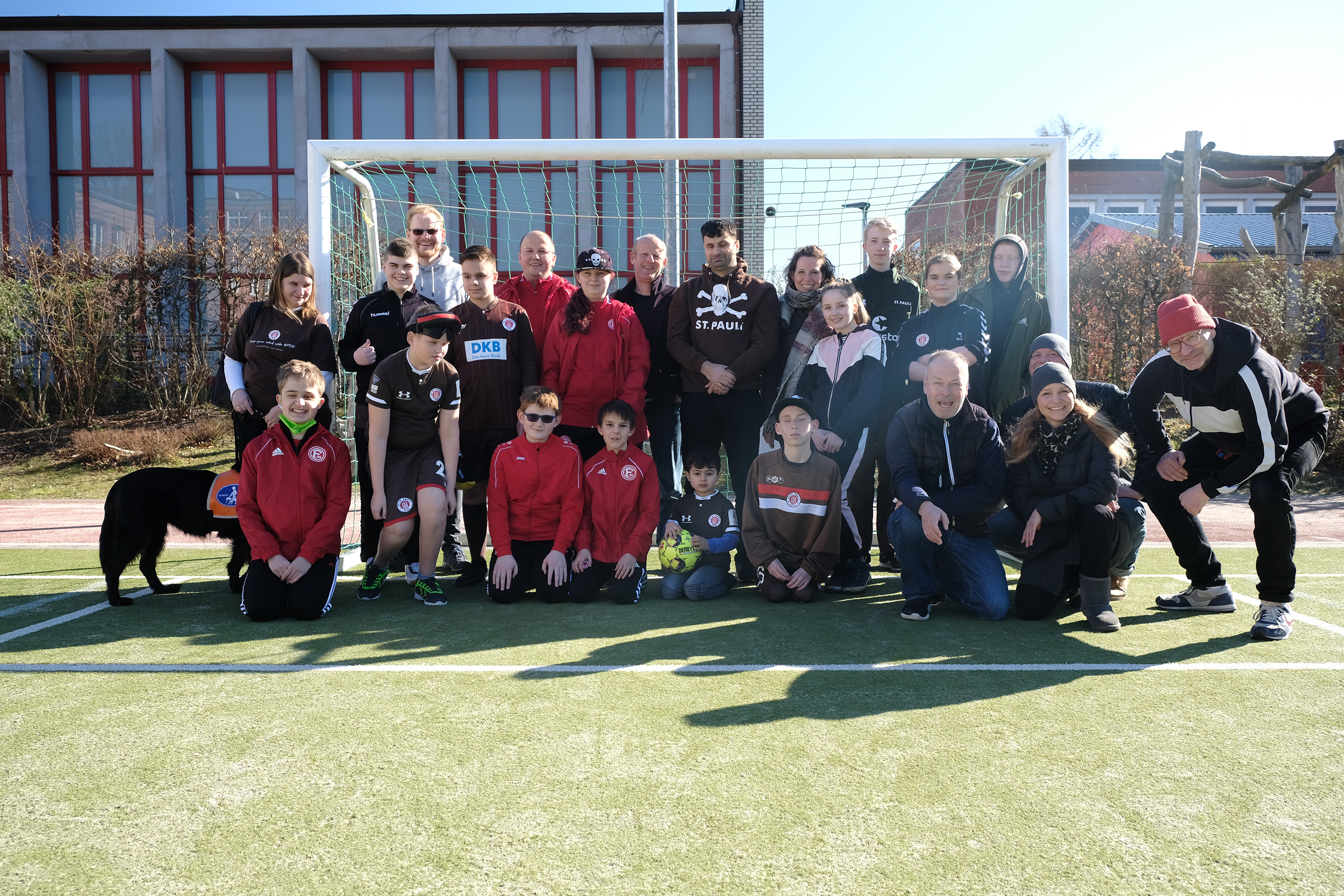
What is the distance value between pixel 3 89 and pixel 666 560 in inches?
826

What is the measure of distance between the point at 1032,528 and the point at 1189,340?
42.1 inches

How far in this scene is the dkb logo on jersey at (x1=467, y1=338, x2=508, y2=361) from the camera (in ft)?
16.0

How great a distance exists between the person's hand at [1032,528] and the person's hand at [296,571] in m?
3.49

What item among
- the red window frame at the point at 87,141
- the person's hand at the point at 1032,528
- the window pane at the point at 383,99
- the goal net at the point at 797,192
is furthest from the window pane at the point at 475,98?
the person's hand at the point at 1032,528

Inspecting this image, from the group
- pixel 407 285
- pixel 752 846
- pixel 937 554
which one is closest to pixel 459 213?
pixel 407 285

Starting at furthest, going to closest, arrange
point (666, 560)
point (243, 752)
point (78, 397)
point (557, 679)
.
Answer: point (78, 397) < point (666, 560) < point (557, 679) < point (243, 752)

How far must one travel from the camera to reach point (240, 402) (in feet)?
15.9

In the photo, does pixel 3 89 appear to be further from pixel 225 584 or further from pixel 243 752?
pixel 243 752

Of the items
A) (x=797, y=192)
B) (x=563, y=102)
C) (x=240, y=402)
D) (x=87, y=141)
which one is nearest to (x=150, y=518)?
(x=240, y=402)

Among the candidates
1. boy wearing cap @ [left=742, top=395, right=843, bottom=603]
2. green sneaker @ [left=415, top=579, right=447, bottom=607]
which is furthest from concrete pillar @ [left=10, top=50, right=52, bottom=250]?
boy wearing cap @ [left=742, top=395, right=843, bottom=603]

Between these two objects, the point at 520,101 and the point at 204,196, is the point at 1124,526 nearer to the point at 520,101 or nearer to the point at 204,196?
the point at 520,101

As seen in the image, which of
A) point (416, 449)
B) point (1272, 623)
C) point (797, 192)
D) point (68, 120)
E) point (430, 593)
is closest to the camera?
point (1272, 623)

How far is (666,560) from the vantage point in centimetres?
482

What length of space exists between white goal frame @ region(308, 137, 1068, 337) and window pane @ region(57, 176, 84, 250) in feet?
52.2
